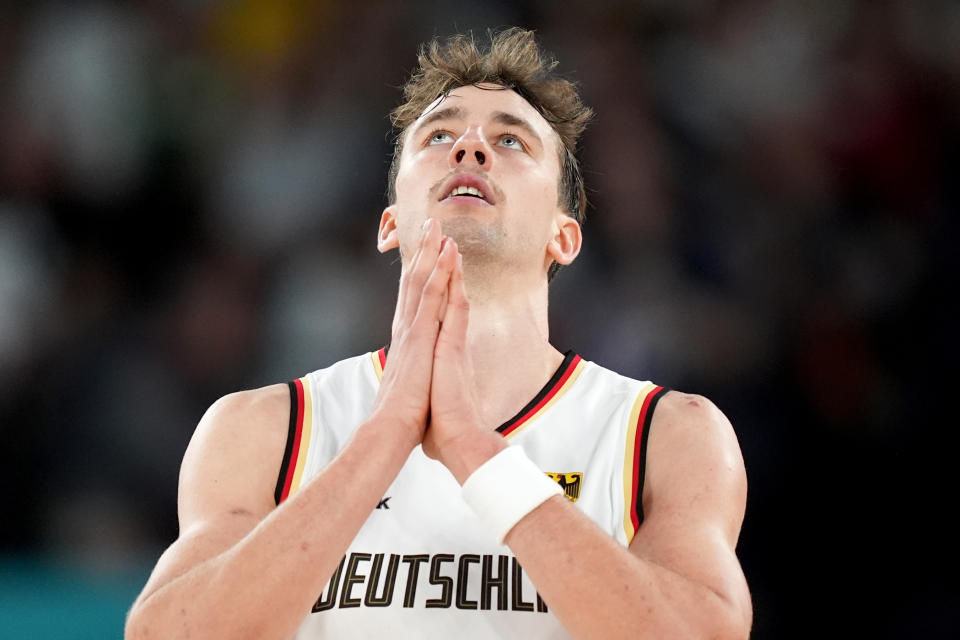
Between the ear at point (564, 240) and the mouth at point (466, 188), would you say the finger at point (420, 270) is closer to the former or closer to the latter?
the mouth at point (466, 188)

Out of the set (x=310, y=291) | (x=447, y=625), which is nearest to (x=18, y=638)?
(x=310, y=291)

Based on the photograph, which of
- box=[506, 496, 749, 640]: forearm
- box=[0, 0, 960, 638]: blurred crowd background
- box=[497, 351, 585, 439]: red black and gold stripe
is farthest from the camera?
box=[0, 0, 960, 638]: blurred crowd background

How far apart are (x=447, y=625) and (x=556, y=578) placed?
0.55 metres

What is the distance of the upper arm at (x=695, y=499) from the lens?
2.46m

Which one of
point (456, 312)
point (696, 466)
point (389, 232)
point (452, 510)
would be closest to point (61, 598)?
point (389, 232)

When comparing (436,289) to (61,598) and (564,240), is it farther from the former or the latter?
(61,598)

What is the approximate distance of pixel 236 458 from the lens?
9.55 feet

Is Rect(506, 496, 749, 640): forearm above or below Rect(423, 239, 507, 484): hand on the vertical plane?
below

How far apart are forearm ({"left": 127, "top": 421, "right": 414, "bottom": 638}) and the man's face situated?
3.95ft

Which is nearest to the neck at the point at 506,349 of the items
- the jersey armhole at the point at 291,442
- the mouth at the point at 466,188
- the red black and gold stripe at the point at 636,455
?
the mouth at the point at 466,188

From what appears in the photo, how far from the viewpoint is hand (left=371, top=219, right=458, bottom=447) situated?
273 centimetres

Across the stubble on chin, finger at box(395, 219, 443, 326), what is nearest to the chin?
the stubble on chin

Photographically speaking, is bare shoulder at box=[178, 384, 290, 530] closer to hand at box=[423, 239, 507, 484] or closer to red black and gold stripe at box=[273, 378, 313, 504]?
red black and gold stripe at box=[273, 378, 313, 504]

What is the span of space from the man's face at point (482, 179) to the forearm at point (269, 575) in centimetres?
120
